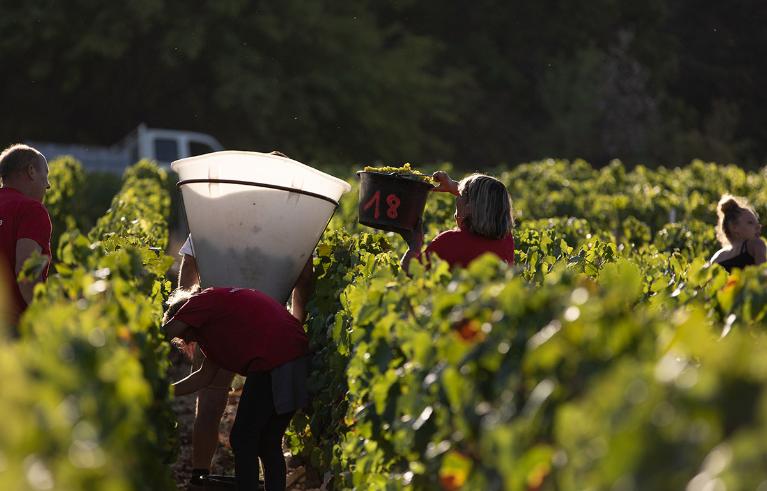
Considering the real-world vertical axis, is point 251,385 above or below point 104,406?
below

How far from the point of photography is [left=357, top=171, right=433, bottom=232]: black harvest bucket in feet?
21.8

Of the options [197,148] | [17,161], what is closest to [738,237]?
[17,161]

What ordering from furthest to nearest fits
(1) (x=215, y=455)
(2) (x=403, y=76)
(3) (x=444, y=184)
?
(2) (x=403, y=76)
(1) (x=215, y=455)
(3) (x=444, y=184)

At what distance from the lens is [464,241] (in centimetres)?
595

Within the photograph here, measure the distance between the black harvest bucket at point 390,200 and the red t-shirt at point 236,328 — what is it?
885 millimetres

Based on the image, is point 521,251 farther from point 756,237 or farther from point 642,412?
point 642,412

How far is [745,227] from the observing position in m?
7.99

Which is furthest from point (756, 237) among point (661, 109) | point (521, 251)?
point (661, 109)

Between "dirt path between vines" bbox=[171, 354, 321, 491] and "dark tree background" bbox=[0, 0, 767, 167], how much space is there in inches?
1110

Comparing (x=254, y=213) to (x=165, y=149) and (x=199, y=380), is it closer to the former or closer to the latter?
(x=199, y=380)

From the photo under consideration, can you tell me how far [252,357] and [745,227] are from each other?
3.24 metres

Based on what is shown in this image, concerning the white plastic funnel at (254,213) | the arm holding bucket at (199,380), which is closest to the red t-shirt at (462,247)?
the white plastic funnel at (254,213)

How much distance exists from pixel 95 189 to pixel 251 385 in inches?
704

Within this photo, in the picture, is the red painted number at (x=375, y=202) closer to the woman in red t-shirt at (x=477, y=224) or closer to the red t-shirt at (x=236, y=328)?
the woman in red t-shirt at (x=477, y=224)
